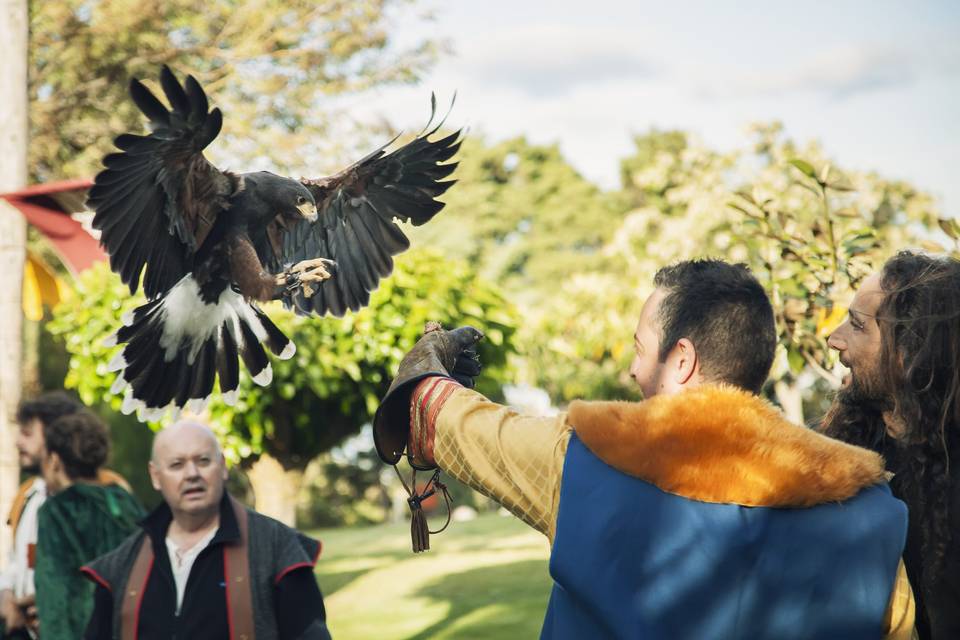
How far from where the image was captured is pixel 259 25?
9219mm

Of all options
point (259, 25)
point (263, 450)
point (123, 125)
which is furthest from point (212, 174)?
point (123, 125)

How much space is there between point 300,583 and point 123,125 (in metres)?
8.35

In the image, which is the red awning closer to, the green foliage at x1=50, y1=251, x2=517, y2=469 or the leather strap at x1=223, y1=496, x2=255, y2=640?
the green foliage at x1=50, y1=251, x2=517, y2=469

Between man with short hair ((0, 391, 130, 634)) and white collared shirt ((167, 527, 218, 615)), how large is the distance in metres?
Answer: 1.06

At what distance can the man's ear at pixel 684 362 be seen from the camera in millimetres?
1733

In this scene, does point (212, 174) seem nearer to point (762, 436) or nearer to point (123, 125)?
point (762, 436)

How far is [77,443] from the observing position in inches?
152

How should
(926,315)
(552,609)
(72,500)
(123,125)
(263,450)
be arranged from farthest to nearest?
(123,125), (263,450), (72,500), (926,315), (552,609)

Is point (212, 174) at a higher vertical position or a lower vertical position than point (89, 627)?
higher

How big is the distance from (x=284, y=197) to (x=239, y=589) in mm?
1201

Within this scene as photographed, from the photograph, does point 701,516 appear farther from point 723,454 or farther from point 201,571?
point 201,571

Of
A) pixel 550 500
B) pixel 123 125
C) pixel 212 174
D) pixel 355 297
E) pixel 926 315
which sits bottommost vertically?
pixel 550 500

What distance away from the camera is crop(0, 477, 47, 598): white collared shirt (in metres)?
3.90

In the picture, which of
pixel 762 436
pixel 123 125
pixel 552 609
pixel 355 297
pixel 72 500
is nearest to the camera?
pixel 762 436
